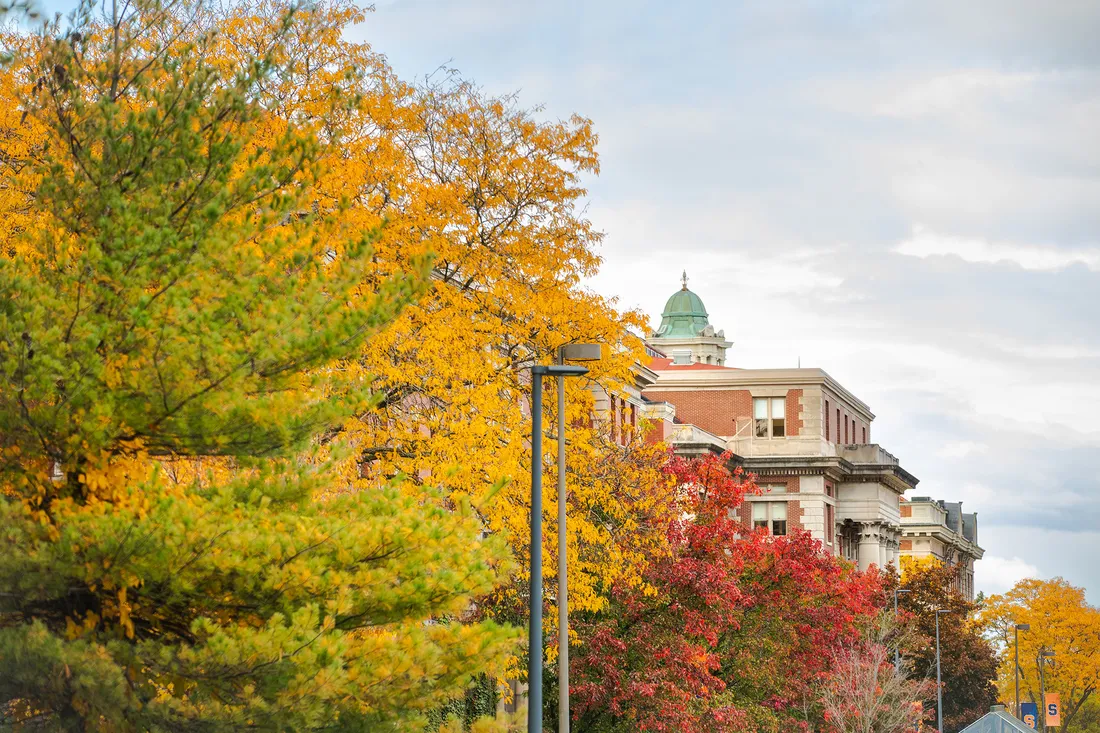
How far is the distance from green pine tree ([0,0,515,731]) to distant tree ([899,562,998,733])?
7039cm

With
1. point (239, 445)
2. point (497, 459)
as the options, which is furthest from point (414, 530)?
point (497, 459)

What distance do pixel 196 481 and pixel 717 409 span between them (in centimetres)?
8070

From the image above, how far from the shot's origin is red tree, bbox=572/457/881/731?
34.2 m

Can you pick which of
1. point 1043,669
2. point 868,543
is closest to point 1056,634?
point 1043,669

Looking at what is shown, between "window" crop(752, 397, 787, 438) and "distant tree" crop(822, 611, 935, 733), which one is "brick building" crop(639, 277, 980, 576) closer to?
"window" crop(752, 397, 787, 438)

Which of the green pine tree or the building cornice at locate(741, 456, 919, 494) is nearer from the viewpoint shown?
the green pine tree

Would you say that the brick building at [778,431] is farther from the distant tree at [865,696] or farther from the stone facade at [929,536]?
the stone facade at [929,536]

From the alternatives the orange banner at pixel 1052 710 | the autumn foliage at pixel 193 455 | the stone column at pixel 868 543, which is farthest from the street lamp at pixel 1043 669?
the autumn foliage at pixel 193 455

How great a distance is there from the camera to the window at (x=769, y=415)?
95.5 m

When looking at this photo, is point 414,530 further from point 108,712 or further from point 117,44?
point 117,44

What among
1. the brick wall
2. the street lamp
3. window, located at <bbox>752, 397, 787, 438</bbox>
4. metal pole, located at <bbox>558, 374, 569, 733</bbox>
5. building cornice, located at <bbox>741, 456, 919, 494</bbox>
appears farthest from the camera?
the street lamp

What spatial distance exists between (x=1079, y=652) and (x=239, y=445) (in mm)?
104552

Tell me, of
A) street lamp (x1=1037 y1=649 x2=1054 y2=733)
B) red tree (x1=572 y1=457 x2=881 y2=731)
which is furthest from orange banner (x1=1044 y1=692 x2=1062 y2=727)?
red tree (x1=572 y1=457 x2=881 y2=731)

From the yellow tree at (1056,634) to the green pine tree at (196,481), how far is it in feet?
326
